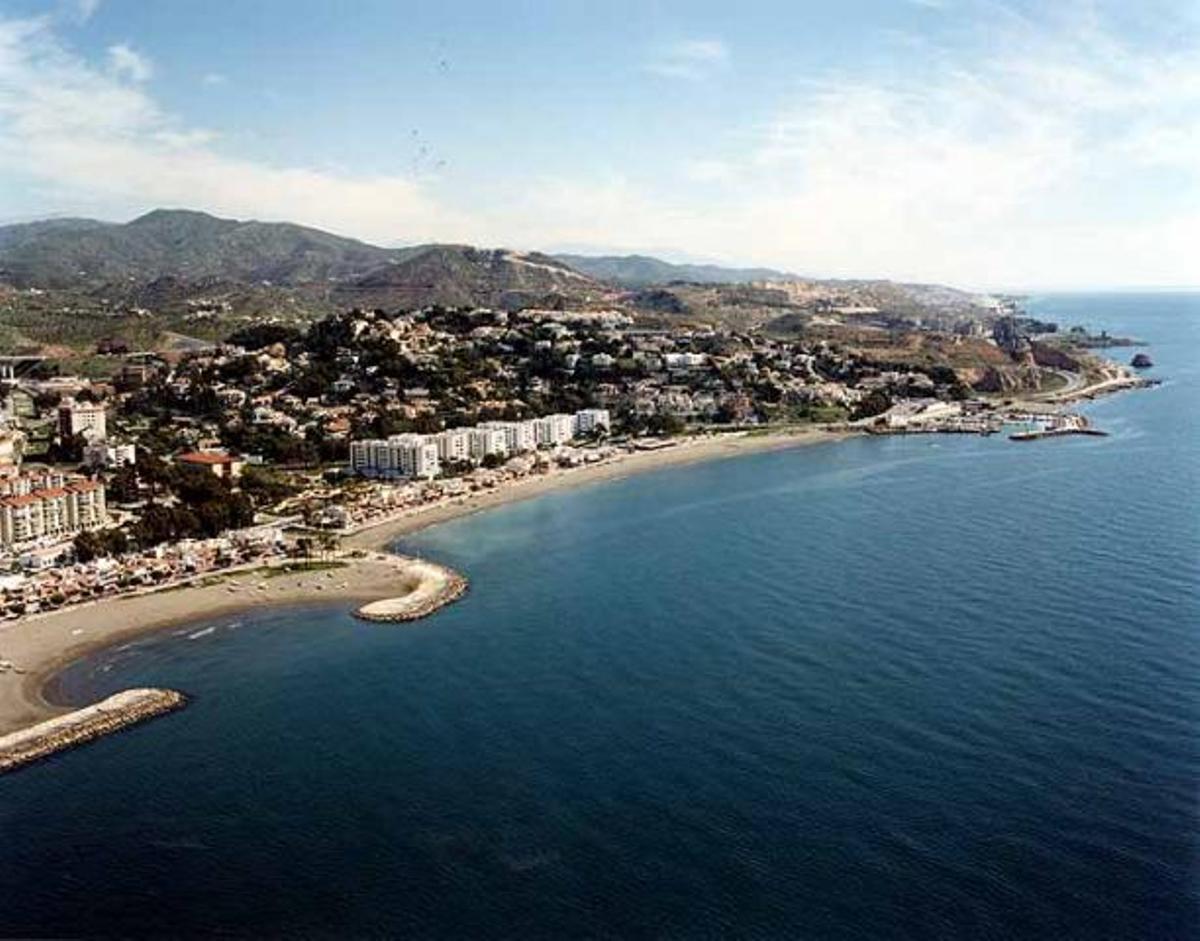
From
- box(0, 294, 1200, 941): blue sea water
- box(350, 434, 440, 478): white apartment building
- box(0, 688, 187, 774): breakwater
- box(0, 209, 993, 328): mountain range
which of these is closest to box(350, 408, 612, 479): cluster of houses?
box(350, 434, 440, 478): white apartment building

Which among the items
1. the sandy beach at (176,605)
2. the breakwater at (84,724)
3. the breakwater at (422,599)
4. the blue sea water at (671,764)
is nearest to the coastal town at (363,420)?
the sandy beach at (176,605)

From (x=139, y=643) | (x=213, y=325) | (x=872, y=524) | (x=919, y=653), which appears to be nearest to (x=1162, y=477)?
(x=872, y=524)

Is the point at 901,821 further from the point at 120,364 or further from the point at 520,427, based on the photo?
the point at 120,364

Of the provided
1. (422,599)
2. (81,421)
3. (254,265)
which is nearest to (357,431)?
(81,421)

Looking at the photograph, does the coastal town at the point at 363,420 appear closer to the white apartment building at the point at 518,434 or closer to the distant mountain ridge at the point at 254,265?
the white apartment building at the point at 518,434

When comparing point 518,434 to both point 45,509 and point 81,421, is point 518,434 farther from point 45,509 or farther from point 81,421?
point 45,509
